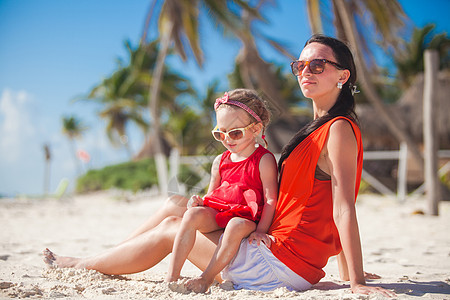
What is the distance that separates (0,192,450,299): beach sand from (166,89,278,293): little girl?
0.18 metres

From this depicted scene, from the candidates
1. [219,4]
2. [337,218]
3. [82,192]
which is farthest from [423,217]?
[82,192]

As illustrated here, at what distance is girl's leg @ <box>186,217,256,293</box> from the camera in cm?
197

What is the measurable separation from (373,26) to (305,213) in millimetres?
10089

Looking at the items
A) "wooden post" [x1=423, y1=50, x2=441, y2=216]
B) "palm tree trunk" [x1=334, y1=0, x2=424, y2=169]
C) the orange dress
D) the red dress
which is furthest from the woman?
"palm tree trunk" [x1=334, y1=0, x2=424, y2=169]

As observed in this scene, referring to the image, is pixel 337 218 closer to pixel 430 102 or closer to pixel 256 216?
pixel 256 216

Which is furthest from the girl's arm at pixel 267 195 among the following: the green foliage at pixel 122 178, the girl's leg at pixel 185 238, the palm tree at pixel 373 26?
the green foliage at pixel 122 178

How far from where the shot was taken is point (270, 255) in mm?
2018

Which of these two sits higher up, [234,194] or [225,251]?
[234,194]

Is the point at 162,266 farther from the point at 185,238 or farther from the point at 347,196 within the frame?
the point at 347,196

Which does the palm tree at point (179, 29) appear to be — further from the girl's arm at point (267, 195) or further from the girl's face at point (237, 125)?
the girl's arm at point (267, 195)

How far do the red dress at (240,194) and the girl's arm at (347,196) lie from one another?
399mm

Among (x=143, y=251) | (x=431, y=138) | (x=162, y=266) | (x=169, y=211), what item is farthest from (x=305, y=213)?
(x=431, y=138)

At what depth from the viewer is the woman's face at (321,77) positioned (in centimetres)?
215

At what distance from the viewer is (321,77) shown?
2141mm
